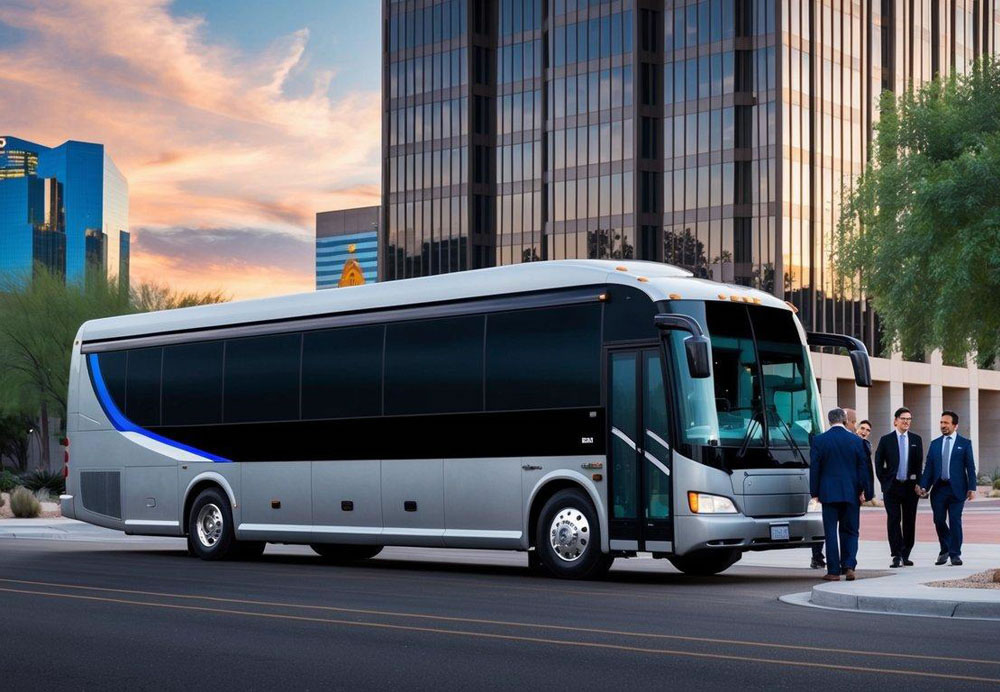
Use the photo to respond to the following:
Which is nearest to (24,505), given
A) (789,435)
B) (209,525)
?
(209,525)

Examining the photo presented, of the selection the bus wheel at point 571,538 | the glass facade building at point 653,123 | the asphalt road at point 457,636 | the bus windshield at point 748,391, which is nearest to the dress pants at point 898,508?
the asphalt road at point 457,636

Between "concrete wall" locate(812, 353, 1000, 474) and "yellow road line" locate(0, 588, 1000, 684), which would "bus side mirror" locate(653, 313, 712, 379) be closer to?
"yellow road line" locate(0, 588, 1000, 684)

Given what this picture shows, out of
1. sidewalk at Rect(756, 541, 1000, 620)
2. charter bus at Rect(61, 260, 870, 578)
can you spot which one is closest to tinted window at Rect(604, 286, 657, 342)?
charter bus at Rect(61, 260, 870, 578)

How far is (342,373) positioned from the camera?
20.4m

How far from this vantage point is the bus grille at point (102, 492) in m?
23.8

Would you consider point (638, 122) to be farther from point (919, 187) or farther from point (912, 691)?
point (912, 691)

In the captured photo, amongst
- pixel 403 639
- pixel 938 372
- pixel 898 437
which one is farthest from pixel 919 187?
pixel 938 372

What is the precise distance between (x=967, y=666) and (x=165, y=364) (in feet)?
52.3

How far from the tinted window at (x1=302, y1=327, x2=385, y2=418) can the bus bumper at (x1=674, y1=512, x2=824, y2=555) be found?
5093 millimetres

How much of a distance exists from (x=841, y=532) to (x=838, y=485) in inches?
25.9

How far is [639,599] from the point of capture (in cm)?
1491

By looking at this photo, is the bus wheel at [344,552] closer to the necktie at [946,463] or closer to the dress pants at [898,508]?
the dress pants at [898,508]

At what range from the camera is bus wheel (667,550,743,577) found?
60.9 ft

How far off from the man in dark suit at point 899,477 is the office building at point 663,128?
68046mm
